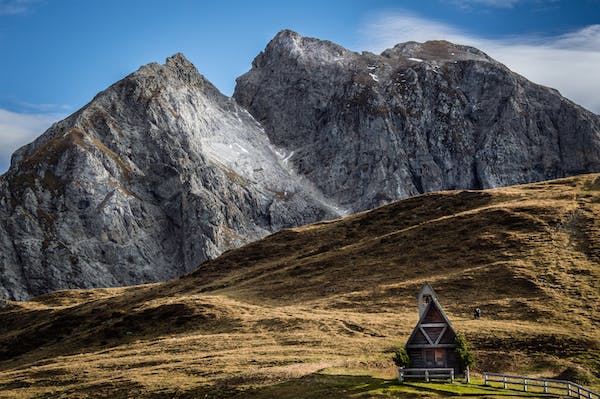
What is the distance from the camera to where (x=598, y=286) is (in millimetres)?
103312

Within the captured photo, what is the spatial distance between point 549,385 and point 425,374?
10.4 meters

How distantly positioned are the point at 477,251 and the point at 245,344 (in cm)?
5157

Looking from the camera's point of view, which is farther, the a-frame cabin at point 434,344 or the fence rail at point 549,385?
the a-frame cabin at point 434,344

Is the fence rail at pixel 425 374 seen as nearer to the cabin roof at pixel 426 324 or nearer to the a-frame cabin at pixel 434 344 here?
the a-frame cabin at pixel 434 344

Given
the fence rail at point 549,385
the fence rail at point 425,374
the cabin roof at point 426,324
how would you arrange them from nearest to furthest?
the fence rail at point 549,385
the fence rail at point 425,374
the cabin roof at point 426,324

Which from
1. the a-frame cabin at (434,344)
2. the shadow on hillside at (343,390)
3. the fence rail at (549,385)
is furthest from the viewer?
the a-frame cabin at (434,344)

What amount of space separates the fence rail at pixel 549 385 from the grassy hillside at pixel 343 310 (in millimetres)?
5923

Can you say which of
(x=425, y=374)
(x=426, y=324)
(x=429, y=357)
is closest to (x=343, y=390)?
(x=425, y=374)

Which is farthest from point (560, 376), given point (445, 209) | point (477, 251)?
point (445, 209)

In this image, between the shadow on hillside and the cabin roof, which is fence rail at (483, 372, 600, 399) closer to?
the shadow on hillside

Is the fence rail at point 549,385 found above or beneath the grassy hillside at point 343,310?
beneath

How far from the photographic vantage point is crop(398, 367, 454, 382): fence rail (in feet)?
213

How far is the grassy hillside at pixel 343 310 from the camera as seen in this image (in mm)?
76188

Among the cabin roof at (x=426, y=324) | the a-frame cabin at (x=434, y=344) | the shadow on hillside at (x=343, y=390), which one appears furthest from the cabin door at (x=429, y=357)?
the shadow on hillside at (x=343, y=390)
